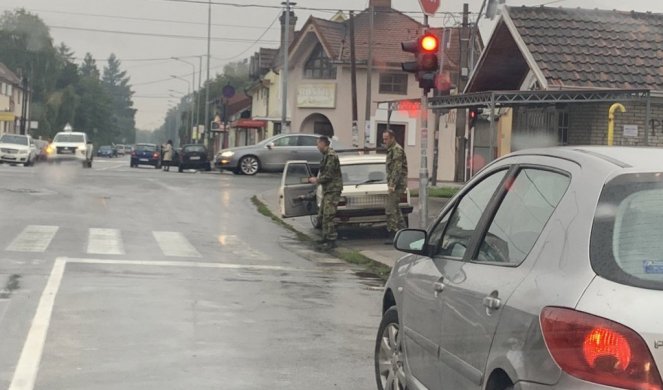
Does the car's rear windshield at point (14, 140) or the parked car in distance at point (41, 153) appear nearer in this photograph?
the car's rear windshield at point (14, 140)

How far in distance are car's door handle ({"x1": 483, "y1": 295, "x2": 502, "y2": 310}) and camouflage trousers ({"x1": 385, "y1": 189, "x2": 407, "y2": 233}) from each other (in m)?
12.2

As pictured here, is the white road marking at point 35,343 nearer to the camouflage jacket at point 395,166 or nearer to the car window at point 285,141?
the camouflage jacket at point 395,166

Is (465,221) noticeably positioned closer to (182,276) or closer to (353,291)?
(353,291)

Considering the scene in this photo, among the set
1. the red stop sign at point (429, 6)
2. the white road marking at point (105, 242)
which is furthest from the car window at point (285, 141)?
the red stop sign at point (429, 6)

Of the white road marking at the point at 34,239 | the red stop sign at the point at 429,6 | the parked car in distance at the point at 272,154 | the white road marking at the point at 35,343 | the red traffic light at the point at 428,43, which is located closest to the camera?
the white road marking at the point at 35,343

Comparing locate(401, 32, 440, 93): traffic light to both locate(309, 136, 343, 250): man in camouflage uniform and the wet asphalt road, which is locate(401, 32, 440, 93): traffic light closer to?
locate(309, 136, 343, 250): man in camouflage uniform

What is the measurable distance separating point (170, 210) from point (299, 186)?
4548 mm

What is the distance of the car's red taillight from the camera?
3275 millimetres

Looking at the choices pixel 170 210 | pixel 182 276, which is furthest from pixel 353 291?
pixel 170 210

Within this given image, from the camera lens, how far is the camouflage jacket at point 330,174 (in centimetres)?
1639

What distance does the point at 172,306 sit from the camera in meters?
9.86

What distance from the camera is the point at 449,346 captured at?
469 cm

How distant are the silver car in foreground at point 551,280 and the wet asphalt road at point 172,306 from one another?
7.07 feet

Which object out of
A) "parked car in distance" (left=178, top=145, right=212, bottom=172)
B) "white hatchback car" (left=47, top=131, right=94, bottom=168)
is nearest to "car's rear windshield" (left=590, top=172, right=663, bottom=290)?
"parked car in distance" (left=178, top=145, right=212, bottom=172)
